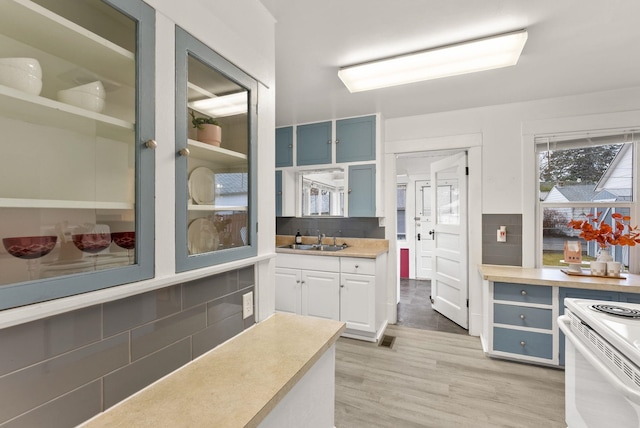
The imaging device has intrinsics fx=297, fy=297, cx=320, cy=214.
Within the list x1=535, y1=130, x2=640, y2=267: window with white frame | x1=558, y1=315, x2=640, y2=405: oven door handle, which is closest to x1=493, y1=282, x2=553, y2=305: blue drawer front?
x1=535, y1=130, x2=640, y2=267: window with white frame

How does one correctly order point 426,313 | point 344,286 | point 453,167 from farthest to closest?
point 426,313
point 453,167
point 344,286

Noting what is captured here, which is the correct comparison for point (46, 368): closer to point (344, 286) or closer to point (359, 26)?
point (359, 26)

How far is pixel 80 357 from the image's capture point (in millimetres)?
799

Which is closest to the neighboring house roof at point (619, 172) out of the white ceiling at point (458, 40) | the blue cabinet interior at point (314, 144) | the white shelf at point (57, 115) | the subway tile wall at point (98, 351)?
the white ceiling at point (458, 40)

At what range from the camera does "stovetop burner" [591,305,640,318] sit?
1.37 meters

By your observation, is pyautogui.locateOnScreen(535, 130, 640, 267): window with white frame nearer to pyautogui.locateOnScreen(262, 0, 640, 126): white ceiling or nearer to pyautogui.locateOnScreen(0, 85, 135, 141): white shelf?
pyautogui.locateOnScreen(262, 0, 640, 126): white ceiling

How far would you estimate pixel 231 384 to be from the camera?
0.97 meters

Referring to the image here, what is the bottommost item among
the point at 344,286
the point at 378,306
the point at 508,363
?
the point at 508,363

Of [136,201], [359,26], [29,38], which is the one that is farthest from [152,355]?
[359,26]

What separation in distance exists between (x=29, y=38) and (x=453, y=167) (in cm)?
381

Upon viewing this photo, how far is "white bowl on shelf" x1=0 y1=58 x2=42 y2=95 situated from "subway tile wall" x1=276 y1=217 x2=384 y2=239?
3.30 m

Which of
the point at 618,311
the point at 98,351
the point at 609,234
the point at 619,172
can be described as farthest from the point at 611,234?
the point at 98,351

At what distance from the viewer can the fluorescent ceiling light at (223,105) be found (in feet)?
3.83

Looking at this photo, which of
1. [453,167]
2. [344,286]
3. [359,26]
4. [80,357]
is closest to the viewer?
[80,357]
